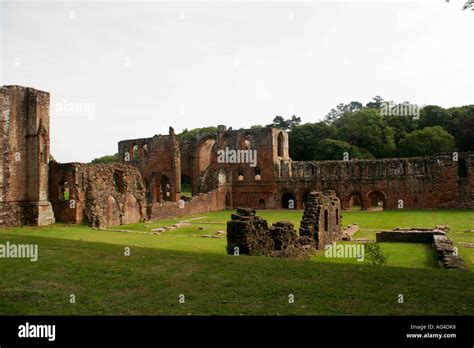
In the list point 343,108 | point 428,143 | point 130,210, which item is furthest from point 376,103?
point 130,210

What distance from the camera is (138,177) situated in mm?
30859

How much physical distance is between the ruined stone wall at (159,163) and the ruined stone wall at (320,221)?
25884 millimetres

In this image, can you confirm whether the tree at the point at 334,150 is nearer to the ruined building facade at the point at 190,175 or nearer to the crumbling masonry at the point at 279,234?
the ruined building facade at the point at 190,175

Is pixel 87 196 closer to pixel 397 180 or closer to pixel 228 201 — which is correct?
pixel 228 201

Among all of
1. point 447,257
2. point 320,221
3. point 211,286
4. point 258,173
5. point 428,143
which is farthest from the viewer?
point 428,143

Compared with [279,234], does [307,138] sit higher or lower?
higher

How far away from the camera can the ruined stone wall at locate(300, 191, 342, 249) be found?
54.9 ft

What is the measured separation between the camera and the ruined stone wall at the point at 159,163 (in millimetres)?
45938

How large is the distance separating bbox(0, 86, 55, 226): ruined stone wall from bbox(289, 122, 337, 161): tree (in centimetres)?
4483

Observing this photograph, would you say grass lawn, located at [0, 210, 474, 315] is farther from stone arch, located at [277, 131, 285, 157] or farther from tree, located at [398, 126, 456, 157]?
tree, located at [398, 126, 456, 157]

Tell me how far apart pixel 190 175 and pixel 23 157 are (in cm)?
2598

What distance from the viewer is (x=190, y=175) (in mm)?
49031

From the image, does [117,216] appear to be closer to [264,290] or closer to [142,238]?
[142,238]

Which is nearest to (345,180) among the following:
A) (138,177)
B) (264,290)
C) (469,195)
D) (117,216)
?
(469,195)
